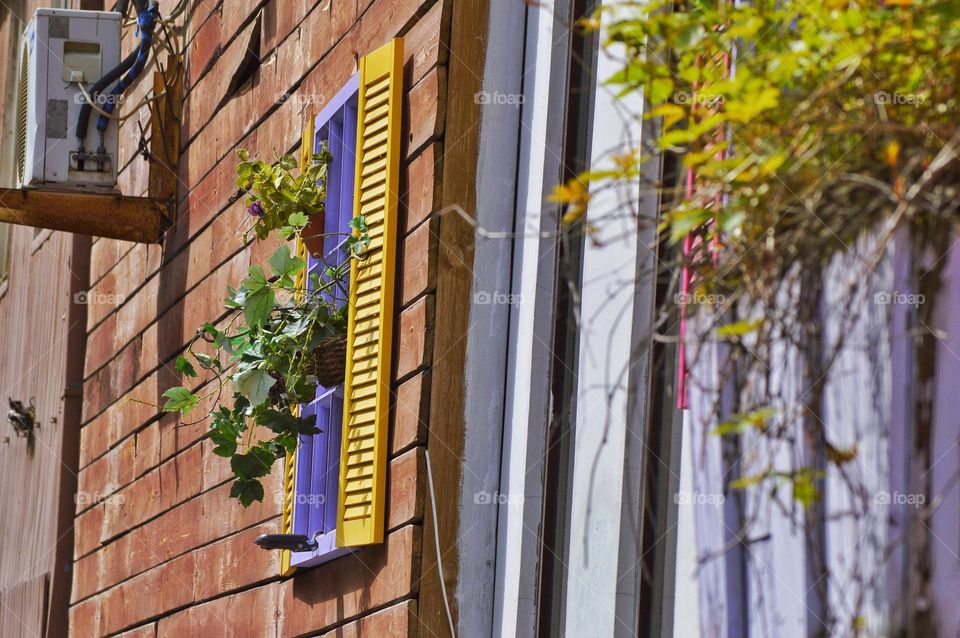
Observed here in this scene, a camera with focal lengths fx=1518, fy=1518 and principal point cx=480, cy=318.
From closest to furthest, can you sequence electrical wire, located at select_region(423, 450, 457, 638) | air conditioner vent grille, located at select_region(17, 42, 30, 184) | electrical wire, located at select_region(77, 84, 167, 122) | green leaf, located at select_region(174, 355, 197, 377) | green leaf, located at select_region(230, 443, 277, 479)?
electrical wire, located at select_region(423, 450, 457, 638) < green leaf, located at select_region(230, 443, 277, 479) < green leaf, located at select_region(174, 355, 197, 377) < electrical wire, located at select_region(77, 84, 167, 122) < air conditioner vent grille, located at select_region(17, 42, 30, 184)

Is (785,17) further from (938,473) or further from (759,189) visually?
(938,473)

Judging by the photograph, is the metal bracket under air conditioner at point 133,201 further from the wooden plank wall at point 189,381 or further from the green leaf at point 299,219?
the green leaf at point 299,219

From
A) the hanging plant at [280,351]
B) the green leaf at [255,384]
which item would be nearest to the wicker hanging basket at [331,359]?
the hanging plant at [280,351]

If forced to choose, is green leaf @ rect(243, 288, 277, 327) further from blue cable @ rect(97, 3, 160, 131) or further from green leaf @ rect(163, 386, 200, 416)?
blue cable @ rect(97, 3, 160, 131)

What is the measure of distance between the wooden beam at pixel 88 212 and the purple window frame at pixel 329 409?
1.77m

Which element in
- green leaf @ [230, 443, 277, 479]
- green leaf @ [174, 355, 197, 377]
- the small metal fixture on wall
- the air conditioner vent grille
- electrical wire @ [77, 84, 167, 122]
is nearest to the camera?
green leaf @ [230, 443, 277, 479]

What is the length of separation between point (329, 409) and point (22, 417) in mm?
4314

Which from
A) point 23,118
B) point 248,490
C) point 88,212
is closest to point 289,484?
point 248,490

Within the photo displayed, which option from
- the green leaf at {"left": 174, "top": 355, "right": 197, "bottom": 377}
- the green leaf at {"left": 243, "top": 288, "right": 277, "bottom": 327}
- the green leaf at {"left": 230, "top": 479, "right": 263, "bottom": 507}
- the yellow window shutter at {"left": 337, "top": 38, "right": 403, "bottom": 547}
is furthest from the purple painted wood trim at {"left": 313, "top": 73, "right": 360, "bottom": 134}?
the green leaf at {"left": 230, "top": 479, "right": 263, "bottom": 507}

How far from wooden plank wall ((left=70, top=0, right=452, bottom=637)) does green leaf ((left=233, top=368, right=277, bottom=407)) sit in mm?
361

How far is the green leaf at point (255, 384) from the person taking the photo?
3602 mm

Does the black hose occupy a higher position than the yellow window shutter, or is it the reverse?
the black hose

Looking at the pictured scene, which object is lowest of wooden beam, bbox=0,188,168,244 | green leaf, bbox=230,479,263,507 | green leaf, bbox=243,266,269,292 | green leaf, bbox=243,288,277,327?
green leaf, bbox=230,479,263,507

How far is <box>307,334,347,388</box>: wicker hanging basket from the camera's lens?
368 cm
